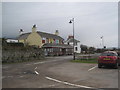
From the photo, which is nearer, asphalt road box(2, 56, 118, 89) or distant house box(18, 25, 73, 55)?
asphalt road box(2, 56, 118, 89)

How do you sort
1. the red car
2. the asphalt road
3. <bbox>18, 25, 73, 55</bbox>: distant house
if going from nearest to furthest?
the asphalt road < the red car < <bbox>18, 25, 73, 55</bbox>: distant house

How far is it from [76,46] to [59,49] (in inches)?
907

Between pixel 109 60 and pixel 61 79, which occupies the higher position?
pixel 109 60

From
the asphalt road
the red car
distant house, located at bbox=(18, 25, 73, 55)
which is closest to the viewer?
the asphalt road

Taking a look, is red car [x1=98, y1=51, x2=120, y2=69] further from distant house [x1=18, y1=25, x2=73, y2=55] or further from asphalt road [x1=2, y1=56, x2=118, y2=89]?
distant house [x1=18, y1=25, x2=73, y2=55]

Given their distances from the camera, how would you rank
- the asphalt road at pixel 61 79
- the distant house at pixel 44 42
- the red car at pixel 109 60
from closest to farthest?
the asphalt road at pixel 61 79, the red car at pixel 109 60, the distant house at pixel 44 42

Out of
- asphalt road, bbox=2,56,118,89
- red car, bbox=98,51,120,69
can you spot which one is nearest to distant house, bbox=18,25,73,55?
red car, bbox=98,51,120,69

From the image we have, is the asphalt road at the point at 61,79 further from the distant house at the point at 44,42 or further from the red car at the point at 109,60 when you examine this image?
the distant house at the point at 44,42

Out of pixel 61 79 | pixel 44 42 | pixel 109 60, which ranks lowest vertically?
pixel 61 79

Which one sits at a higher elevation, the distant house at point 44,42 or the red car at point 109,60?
the distant house at point 44,42

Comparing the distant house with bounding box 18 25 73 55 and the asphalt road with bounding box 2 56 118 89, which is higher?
the distant house with bounding box 18 25 73 55

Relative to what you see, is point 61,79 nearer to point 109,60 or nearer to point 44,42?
point 109,60

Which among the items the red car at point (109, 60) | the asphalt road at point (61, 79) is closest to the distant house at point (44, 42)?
the red car at point (109, 60)

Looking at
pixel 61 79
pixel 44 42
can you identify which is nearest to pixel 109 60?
pixel 61 79
